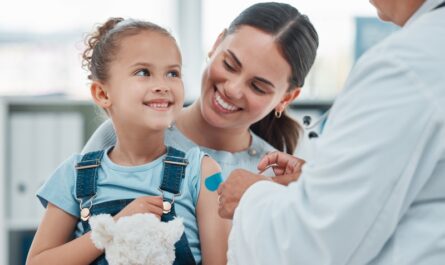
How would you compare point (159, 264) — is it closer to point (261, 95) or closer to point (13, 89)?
point (261, 95)

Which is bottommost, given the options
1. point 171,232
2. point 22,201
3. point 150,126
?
point 22,201

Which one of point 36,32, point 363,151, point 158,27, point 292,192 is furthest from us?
point 36,32

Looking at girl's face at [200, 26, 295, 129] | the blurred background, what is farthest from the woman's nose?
the blurred background

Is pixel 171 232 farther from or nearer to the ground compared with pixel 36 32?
farther from the ground

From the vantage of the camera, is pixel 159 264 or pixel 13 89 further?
pixel 13 89

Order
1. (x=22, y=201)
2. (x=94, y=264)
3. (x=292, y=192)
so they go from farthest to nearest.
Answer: (x=22, y=201), (x=94, y=264), (x=292, y=192)

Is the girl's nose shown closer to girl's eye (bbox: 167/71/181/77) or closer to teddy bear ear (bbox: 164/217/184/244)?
girl's eye (bbox: 167/71/181/77)

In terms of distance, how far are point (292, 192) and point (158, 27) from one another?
2.25 feet

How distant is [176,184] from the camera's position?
159 cm

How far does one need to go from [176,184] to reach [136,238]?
209mm

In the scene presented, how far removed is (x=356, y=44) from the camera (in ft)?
13.3

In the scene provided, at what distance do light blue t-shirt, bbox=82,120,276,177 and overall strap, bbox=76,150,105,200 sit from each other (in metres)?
0.19

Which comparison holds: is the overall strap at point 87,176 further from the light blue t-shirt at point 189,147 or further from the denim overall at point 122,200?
the light blue t-shirt at point 189,147

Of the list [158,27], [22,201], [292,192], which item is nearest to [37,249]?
[158,27]
